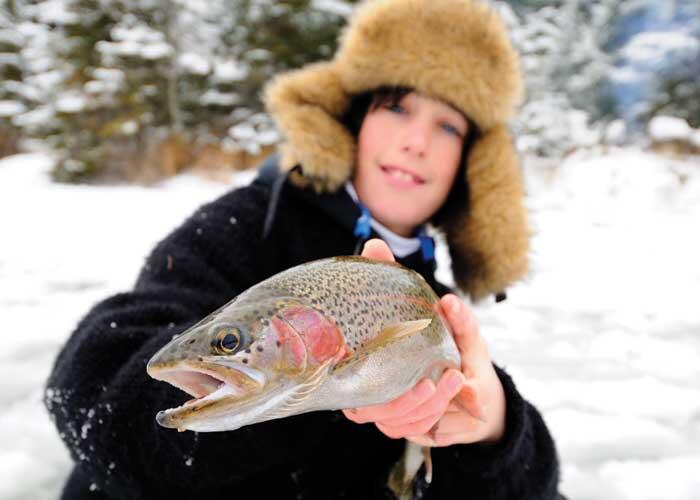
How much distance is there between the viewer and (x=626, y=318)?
348 centimetres

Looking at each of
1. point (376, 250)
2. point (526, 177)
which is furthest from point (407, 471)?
point (526, 177)

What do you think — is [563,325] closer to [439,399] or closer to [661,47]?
[439,399]

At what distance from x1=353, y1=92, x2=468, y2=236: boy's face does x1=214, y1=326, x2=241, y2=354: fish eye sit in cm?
121

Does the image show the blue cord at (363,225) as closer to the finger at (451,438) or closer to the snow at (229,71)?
the finger at (451,438)

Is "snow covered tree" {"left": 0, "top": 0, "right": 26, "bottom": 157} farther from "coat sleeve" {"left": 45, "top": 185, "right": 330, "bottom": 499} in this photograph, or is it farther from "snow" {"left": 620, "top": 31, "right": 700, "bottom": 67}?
"snow" {"left": 620, "top": 31, "right": 700, "bottom": 67}

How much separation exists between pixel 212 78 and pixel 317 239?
10450 millimetres

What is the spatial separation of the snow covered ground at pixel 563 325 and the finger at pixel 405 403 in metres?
1.28

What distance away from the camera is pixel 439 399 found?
98cm

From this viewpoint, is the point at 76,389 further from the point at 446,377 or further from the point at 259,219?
the point at 446,377

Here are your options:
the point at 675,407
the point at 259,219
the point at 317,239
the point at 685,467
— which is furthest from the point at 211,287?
the point at 675,407

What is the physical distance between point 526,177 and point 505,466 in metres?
5.46

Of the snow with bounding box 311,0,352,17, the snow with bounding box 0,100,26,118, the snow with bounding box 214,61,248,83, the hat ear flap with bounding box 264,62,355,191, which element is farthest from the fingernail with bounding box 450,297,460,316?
the snow with bounding box 0,100,26,118

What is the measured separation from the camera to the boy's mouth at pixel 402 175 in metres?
1.85

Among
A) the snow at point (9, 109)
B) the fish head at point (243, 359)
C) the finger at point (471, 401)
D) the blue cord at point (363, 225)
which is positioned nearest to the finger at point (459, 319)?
the finger at point (471, 401)
